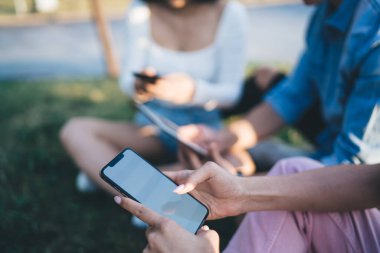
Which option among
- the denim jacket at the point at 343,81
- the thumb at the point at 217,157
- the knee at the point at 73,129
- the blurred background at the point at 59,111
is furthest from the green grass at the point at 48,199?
the denim jacket at the point at 343,81

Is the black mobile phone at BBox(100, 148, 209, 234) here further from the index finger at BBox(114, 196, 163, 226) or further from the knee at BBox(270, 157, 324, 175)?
the knee at BBox(270, 157, 324, 175)

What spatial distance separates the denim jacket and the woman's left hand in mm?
508

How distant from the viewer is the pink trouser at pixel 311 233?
4.50ft

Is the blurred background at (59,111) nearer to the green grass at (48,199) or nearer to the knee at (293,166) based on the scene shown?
the green grass at (48,199)

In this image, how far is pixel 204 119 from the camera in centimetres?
273

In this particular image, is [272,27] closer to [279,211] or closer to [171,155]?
[171,155]

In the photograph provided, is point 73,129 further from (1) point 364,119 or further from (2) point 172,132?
(1) point 364,119

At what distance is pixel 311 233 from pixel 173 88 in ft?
3.95

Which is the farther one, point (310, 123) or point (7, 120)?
point (7, 120)

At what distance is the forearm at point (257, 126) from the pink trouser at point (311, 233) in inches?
32.6

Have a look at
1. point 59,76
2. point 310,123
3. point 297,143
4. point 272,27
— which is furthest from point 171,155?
point 272,27

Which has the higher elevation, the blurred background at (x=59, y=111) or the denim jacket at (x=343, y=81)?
the denim jacket at (x=343, y=81)

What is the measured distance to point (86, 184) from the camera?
253 cm

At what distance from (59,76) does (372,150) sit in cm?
478
